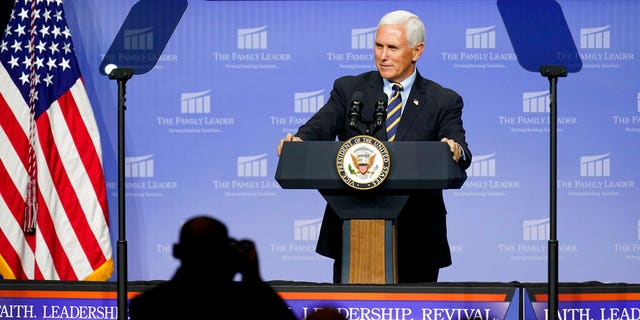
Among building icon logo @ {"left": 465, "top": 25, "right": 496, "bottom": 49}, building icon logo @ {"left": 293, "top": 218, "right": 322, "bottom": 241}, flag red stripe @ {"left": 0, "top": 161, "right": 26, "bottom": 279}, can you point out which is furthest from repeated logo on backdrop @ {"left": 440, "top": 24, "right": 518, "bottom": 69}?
flag red stripe @ {"left": 0, "top": 161, "right": 26, "bottom": 279}

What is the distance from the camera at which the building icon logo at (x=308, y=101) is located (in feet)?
22.9

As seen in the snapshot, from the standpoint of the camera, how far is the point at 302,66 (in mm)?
6992

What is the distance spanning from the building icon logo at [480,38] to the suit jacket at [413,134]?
2684mm

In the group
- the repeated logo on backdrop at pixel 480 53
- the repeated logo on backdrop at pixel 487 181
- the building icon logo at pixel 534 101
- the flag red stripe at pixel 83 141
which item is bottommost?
the repeated logo on backdrop at pixel 487 181

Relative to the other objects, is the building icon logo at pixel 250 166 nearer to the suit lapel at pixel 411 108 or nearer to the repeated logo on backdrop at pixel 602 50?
the repeated logo on backdrop at pixel 602 50

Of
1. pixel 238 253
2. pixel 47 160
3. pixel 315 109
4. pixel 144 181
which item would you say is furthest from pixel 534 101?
pixel 238 253

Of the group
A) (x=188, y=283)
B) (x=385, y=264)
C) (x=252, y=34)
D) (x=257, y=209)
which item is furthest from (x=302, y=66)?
(x=188, y=283)

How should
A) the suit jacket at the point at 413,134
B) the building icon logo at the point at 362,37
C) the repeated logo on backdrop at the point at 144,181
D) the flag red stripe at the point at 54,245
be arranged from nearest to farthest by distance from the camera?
the suit jacket at the point at 413,134, the flag red stripe at the point at 54,245, the building icon logo at the point at 362,37, the repeated logo on backdrop at the point at 144,181

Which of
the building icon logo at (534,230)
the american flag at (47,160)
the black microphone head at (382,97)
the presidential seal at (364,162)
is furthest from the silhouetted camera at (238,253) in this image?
the building icon logo at (534,230)

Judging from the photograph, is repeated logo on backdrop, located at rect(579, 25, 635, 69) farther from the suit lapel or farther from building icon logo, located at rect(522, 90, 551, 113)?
the suit lapel

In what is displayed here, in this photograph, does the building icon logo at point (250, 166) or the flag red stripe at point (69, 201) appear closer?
the flag red stripe at point (69, 201)

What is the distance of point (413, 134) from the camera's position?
13.6 feet

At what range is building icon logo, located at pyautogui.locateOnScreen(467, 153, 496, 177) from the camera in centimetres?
695

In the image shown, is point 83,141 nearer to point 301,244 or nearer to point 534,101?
point 301,244
